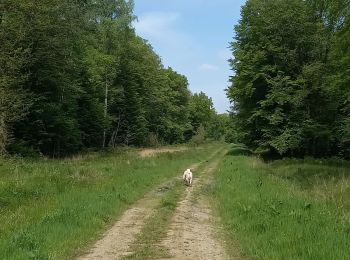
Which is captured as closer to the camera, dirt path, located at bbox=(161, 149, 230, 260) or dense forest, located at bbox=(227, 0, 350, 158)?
dirt path, located at bbox=(161, 149, 230, 260)

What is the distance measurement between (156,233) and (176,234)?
521 mm

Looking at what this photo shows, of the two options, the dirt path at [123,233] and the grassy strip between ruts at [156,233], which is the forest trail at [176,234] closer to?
the dirt path at [123,233]

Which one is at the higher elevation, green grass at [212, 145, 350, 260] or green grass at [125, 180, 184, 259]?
green grass at [212, 145, 350, 260]

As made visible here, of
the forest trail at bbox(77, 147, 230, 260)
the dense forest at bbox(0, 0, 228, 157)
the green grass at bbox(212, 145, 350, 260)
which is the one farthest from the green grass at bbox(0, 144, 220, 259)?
the dense forest at bbox(0, 0, 228, 157)

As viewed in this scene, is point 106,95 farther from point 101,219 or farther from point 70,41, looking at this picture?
point 101,219

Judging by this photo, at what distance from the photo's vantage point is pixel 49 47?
3541 cm

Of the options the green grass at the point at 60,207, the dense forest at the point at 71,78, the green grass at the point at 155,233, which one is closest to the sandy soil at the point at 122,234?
the green grass at the point at 155,233

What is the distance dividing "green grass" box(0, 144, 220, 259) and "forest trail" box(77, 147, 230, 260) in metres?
0.43

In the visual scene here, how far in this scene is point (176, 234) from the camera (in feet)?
35.7

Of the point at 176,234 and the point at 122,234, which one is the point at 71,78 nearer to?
the point at 122,234

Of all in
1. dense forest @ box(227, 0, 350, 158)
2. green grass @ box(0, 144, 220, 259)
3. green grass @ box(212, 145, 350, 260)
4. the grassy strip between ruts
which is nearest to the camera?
green grass @ box(212, 145, 350, 260)

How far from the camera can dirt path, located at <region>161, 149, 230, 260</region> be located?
29.5ft

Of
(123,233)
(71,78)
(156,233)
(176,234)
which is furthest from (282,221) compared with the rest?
(71,78)

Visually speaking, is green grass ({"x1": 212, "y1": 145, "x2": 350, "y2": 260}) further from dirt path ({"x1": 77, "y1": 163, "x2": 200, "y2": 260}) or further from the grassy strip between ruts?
dirt path ({"x1": 77, "y1": 163, "x2": 200, "y2": 260})
